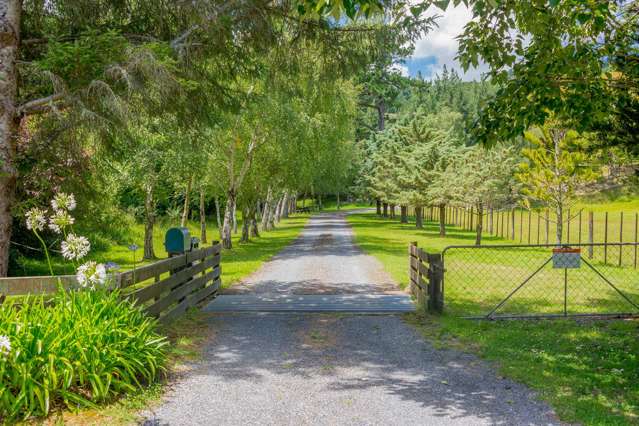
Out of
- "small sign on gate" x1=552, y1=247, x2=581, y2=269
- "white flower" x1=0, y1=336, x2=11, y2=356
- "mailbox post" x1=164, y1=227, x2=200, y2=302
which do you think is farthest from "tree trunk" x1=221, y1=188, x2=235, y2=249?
"white flower" x1=0, y1=336, x2=11, y2=356

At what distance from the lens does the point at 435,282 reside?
30.1 feet

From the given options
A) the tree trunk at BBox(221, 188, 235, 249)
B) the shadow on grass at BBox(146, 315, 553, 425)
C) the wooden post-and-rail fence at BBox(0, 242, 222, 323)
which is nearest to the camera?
the shadow on grass at BBox(146, 315, 553, 425)

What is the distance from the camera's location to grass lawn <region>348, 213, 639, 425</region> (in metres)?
5.10

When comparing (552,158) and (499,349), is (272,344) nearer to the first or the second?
(499,349)

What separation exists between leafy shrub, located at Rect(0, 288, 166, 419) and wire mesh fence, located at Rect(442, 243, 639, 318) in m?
4.66

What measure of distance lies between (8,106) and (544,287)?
11.9 m

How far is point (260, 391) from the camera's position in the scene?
5.45 metres

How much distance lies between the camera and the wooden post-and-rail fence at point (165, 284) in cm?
578

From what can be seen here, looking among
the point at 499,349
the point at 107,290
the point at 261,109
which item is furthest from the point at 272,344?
the point at 261,109

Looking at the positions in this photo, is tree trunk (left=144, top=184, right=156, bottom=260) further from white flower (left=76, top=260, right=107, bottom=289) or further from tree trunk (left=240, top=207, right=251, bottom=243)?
white flower (left=76, top=260, right=107, bottom=289)

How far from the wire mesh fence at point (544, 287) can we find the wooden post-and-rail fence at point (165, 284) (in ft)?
13.6

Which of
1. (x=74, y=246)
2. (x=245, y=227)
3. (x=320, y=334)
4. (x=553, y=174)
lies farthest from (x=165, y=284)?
(x=245, y=227)

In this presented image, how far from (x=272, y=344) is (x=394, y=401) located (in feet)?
8.40

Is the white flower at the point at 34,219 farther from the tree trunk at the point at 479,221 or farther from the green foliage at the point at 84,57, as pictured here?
the tree trunk at the point at 479,221
